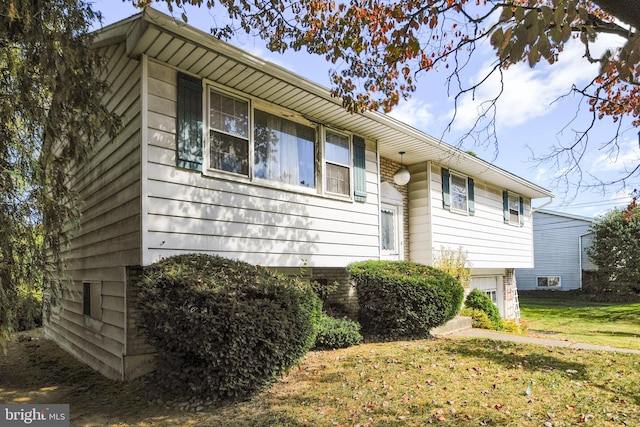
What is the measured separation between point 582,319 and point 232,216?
55.0 feet

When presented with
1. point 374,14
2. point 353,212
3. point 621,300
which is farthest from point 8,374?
point 621,300

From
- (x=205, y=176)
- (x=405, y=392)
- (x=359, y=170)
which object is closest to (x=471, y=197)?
(x=359, y=170)

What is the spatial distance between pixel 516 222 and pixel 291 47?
13498 mm

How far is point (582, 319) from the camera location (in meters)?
18.0

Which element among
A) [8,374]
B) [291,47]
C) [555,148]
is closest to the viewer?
[555,148]

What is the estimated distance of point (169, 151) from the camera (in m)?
6.48

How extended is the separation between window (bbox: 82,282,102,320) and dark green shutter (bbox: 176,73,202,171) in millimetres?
3257

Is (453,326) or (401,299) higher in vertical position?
(401,299)

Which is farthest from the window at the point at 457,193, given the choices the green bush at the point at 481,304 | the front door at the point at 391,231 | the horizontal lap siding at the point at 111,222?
the horizontal lap siding at the point at 111,222

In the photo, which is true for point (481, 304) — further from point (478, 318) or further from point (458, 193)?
point (458, 193)

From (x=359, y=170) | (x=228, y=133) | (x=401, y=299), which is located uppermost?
(x=228, y=133)

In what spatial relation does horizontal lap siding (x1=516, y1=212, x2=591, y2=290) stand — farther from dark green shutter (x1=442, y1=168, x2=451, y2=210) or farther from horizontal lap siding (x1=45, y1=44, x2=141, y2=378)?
horizontal lap siding (x1=45, y1=44, x2=141, y2=378)

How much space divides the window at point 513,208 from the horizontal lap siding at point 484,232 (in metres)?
0.24

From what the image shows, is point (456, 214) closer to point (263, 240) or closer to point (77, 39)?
point (263, 240)
